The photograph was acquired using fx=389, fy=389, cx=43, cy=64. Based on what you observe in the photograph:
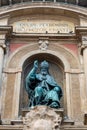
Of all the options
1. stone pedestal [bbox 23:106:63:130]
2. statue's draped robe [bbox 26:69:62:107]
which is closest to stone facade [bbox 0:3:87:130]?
stone pedestal [bbox 23:106:63:130]

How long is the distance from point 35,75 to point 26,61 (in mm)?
1347

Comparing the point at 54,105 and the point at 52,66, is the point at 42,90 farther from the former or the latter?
the point at 52,66

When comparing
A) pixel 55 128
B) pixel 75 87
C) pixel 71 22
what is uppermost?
pixel 71 22

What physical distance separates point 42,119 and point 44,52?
345cm

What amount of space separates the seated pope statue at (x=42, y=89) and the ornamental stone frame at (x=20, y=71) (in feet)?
1.54

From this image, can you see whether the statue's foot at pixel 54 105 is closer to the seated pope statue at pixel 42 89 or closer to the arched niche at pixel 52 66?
the seated pope statue at pixel 42 89

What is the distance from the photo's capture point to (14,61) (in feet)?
37.6

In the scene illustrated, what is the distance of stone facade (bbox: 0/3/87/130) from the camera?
1031 centimetres

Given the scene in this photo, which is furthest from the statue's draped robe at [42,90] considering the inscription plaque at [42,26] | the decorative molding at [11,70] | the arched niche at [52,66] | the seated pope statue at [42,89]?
the inscription plaque at [42,26]

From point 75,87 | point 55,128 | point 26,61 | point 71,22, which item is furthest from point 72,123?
point 71,22

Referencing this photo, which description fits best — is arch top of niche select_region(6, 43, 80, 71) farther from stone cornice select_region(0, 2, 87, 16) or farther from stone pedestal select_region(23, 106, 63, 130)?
stone pedestal select_region(23, 106, 63, 130)

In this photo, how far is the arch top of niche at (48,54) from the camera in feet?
37.2

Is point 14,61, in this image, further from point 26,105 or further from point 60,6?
point 60,6

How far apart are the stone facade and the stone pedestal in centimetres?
36
